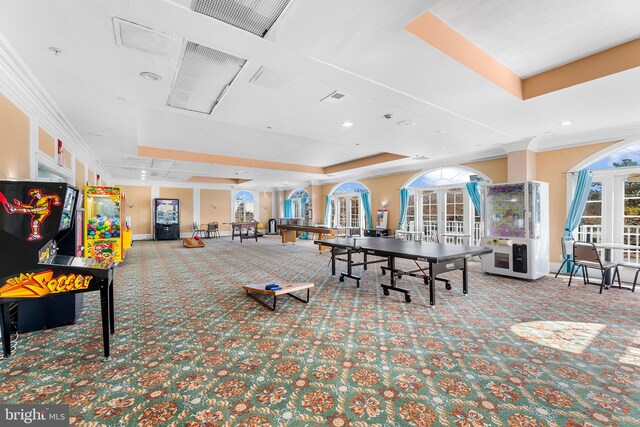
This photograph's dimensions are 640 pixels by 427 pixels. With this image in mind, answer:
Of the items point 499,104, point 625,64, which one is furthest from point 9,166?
point 625,64

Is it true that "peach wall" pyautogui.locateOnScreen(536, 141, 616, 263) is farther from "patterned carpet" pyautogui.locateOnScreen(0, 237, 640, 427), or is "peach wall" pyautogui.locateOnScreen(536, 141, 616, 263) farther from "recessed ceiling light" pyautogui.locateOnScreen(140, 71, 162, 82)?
"recessed ceiling light" pyautogui.locateOnScreen(140, 71, 162, 82)

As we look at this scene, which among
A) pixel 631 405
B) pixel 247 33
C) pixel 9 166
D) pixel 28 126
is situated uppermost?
pixel 247 33

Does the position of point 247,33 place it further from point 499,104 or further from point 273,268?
point 273,268

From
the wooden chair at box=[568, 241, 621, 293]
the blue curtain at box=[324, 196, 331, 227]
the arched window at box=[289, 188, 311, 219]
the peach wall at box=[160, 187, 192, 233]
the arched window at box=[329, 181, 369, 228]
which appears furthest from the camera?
the arched window at box=[289, 188, 311, 219]

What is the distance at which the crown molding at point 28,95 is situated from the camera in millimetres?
2784

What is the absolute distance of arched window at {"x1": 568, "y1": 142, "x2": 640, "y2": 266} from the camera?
5551 mm

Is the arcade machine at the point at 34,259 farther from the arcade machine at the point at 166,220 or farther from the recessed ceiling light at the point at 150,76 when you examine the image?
the arcade machine at the point at 166,220

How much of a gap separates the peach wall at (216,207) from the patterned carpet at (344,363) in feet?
39.7

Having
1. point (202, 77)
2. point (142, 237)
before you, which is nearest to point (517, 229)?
point (202, 77)

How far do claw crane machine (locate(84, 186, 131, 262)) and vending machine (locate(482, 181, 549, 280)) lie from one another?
28.4ft

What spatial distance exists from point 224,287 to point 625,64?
631 centimetres

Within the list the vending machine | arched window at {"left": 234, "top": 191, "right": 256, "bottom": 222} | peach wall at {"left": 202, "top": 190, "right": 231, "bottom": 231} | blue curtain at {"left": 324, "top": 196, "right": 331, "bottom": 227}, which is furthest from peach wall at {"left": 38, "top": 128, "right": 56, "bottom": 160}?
arched window at {"left": 234, "top": 191, "right": 256, "bottom": 222}

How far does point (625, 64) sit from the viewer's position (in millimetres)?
3121

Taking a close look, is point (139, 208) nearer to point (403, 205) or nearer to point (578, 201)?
point (403, 205)
